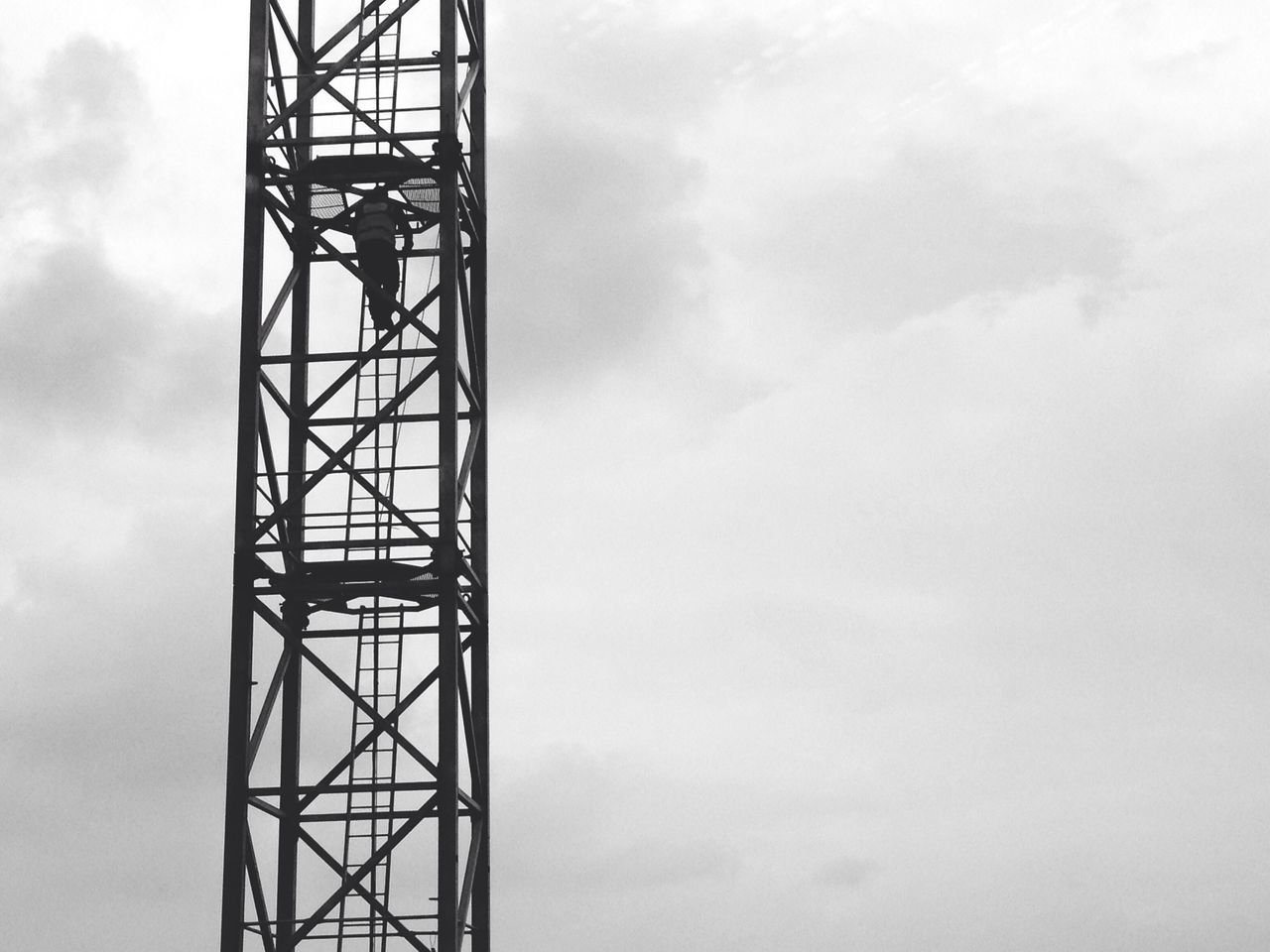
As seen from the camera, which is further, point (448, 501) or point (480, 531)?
point (480, 531)

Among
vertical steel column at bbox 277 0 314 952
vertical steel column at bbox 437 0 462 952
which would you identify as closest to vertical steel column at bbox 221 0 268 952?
vertical steel column at bbox 277 0 314 952

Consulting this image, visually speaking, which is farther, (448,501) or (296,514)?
(296,514)

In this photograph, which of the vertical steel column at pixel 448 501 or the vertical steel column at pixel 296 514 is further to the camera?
the vertical steel column at pixel 296 514

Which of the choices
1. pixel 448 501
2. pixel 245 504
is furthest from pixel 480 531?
pixel 245 504

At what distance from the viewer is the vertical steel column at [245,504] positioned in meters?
20.4

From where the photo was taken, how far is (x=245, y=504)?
21391 millimetres

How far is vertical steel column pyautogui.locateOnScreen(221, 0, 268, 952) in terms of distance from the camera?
20.4m

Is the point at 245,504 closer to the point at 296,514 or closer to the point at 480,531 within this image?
the point at 296,514

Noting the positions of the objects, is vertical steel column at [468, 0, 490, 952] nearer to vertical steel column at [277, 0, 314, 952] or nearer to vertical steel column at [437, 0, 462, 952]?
vertical steel column at [437, 0, 462, 952]

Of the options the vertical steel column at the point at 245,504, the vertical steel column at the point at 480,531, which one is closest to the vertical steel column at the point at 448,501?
the vertical steel column at the point at 480,531

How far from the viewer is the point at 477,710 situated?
22234mm

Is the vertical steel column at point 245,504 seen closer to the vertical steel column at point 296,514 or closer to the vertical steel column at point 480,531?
the vertical steel column at point 296,514

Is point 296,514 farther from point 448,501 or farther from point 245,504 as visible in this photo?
point 448,501

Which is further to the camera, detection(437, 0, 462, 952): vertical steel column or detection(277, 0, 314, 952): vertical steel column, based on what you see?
detection(277, 0, 314, 952): vertical steel column
